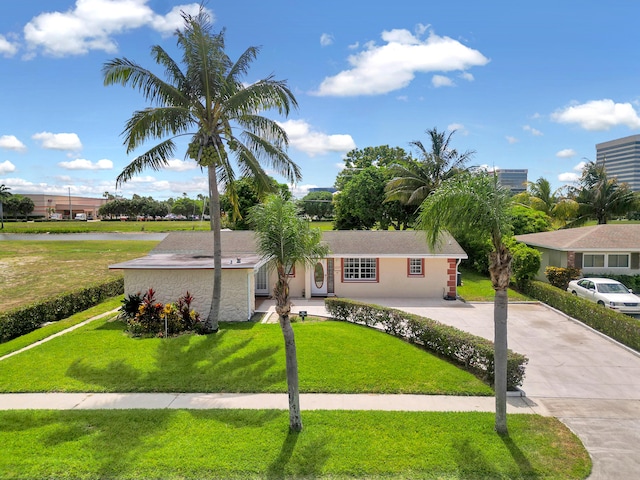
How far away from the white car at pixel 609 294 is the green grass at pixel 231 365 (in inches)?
413

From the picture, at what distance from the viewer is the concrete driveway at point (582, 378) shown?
745 cm

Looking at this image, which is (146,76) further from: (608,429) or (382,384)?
(608,429)

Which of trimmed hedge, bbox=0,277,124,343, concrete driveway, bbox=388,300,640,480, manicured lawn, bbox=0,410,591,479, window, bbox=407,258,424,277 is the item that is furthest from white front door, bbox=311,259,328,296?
manicured lawn, bbox=0,410,591,479

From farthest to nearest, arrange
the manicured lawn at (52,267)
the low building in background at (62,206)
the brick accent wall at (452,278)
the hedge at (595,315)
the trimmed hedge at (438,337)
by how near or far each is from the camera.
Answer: the low building in background at (62,206) < the manicured lawn at (52,267) < the brick accent wall at (452,278) < the hedge at (595,315) < the trimmed hedge at (438,337)

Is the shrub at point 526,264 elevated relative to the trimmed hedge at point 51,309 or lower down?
elevated

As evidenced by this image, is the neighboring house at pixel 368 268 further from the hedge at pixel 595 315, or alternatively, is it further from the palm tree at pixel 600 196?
the palm tree at pixel 600 196

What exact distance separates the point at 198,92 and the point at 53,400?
388 inches

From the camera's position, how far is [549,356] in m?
12.6

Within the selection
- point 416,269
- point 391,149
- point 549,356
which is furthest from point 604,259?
Answer: point 391,149

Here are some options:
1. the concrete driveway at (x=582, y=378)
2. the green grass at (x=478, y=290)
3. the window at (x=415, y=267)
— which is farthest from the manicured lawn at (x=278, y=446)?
the green grass at (x=478, y=290)

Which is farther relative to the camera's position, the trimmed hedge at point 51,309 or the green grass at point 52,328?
the trimmed hedge at point 51,309

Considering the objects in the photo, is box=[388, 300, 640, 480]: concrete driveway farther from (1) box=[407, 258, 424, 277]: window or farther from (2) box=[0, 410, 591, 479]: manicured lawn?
(1) box=[407, 258, 424, 277]: window

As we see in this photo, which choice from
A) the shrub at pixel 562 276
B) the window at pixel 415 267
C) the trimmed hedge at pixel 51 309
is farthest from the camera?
the shrub at pixel 562 276

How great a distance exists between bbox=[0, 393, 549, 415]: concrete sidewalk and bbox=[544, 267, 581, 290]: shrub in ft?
48.4
